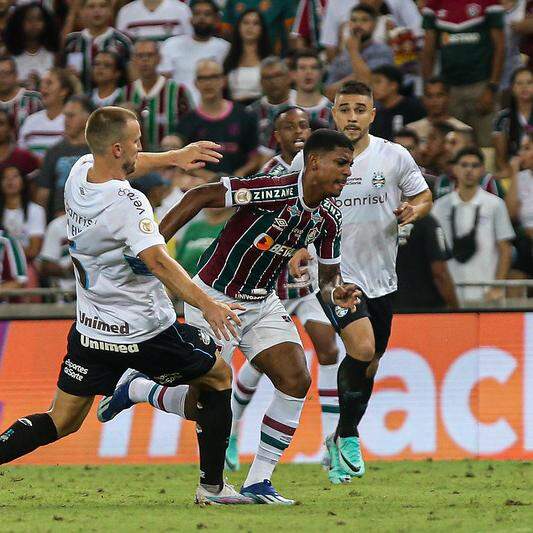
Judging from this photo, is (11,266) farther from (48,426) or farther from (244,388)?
(48,426)

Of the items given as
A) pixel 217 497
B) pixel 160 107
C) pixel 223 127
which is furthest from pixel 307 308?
pixel 160 107

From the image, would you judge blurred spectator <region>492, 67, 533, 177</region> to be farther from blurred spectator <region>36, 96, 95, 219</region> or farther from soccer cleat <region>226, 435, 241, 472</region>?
soccer cleat <region>226, 435, 241, 472</region>

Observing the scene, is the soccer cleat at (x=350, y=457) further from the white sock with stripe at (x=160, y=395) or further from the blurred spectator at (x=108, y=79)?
the blurred spectator at (x=108, y=79)

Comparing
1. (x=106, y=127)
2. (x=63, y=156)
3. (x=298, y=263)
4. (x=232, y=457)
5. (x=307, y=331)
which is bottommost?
(x=232, y=457)

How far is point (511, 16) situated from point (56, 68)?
5127 millimetres

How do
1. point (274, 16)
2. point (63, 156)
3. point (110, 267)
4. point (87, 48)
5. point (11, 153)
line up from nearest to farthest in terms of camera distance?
point (110, 267) → point (63, 156) → point (11, 153) → point (274, 16) → point (87, 48)

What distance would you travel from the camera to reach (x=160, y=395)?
855 centimetres

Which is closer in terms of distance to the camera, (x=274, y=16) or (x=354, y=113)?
(x=354, y=113)

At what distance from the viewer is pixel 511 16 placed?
1475cm

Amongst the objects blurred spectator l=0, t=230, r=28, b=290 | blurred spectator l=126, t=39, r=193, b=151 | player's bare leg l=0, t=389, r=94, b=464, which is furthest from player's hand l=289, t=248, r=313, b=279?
blurred spectator l=126, t=39, r=193, b=151

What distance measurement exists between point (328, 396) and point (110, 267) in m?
3.71

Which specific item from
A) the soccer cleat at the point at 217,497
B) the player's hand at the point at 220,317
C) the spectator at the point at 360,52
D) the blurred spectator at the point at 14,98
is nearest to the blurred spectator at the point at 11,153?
the blurred spectator at the point at 14,98

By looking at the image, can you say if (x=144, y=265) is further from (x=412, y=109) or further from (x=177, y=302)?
(x=412, y=109)

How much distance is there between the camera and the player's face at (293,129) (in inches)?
412
